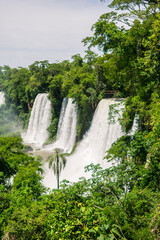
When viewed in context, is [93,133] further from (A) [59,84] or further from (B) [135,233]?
(B) [135,233]

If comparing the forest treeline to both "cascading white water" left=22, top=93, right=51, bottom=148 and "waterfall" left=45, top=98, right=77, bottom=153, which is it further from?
"cascading white water" left=22, top=93, right=51, bottom=148

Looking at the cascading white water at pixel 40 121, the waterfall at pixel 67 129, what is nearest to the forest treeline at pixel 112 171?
the waterfall at pixel 67 129

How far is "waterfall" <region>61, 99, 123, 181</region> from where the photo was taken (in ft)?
54.4

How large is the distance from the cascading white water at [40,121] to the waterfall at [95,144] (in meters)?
11.3

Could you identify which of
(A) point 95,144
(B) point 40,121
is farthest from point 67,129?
(B) point 40,121

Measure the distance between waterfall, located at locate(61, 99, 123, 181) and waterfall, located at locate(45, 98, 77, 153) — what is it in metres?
2.84

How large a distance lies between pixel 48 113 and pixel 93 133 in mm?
13581

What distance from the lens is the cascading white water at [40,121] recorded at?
31.5m

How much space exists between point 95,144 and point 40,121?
16.2 meters

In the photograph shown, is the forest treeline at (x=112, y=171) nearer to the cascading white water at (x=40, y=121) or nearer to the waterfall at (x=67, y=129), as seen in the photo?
the waterfall at (x=67, y=129)

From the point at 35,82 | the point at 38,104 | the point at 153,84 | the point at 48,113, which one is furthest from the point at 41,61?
the point at 153,84

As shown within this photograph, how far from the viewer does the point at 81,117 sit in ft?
77.6

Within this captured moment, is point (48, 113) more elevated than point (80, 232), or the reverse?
point (48, 113)

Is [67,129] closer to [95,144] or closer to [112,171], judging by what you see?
[95,144]
